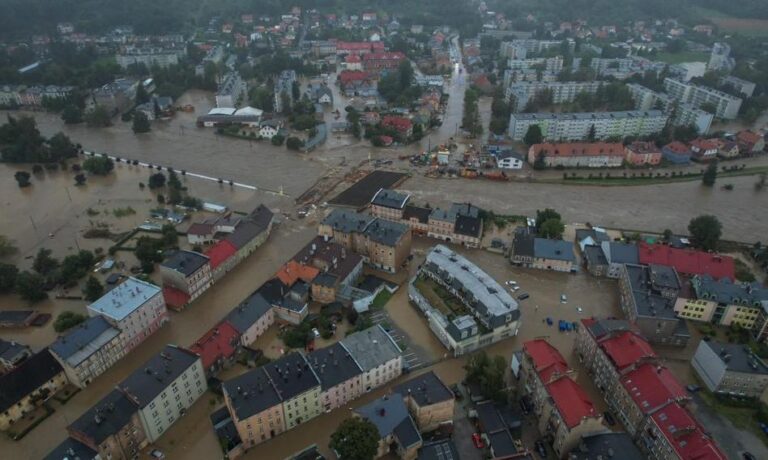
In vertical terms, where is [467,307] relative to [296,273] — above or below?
below

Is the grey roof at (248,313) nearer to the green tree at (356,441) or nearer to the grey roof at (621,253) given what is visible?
the green tree at (356,441)

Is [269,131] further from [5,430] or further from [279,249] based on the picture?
[5,430]

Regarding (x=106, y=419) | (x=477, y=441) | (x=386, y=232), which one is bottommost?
(x=477, y=441)

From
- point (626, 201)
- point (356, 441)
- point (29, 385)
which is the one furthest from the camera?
point (626, 201)

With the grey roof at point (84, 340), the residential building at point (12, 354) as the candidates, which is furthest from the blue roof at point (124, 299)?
the residential building at point (12, 354)

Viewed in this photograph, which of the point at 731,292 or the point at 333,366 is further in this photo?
the point at 731,292

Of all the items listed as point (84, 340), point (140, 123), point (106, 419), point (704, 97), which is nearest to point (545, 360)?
point (106, 419)

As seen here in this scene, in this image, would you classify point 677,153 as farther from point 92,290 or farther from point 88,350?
point 88,350
